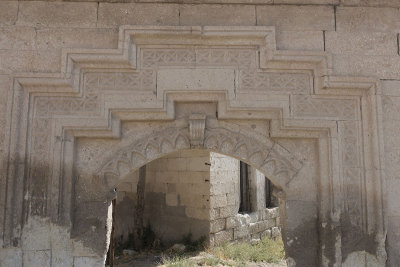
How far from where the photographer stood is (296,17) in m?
3.16

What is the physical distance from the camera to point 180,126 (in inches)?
121

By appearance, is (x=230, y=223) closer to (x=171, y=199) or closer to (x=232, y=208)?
(x=232, y=208)

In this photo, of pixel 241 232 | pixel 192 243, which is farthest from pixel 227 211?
pixel 192 243

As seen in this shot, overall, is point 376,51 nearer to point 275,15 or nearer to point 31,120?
point 275,15

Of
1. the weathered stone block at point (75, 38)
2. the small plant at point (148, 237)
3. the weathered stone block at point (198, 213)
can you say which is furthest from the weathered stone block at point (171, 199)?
the weathered stone block at point (75, 38)

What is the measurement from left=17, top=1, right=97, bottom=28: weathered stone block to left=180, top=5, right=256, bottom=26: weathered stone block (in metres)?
0.84

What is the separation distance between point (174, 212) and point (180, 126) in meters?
4.51

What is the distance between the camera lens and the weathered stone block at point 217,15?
10.3 ft

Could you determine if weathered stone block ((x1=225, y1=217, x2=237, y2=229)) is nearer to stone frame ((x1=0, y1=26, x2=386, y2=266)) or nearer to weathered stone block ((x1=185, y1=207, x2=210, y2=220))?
weathered stone block ((x1=185, y1=207, x2=210, y2=220))

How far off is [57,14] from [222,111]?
1729 millimetres

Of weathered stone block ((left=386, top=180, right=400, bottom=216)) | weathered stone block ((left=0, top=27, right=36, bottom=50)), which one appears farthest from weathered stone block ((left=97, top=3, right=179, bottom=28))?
weathered stone block ((left=386, top=180, right=400, bottom=216))

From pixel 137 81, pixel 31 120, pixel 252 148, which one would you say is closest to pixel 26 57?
pixel 31 120

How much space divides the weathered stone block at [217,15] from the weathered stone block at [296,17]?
0.11m

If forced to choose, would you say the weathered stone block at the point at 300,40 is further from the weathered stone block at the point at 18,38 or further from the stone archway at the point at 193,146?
the weathered stone block at the point at 18,38
